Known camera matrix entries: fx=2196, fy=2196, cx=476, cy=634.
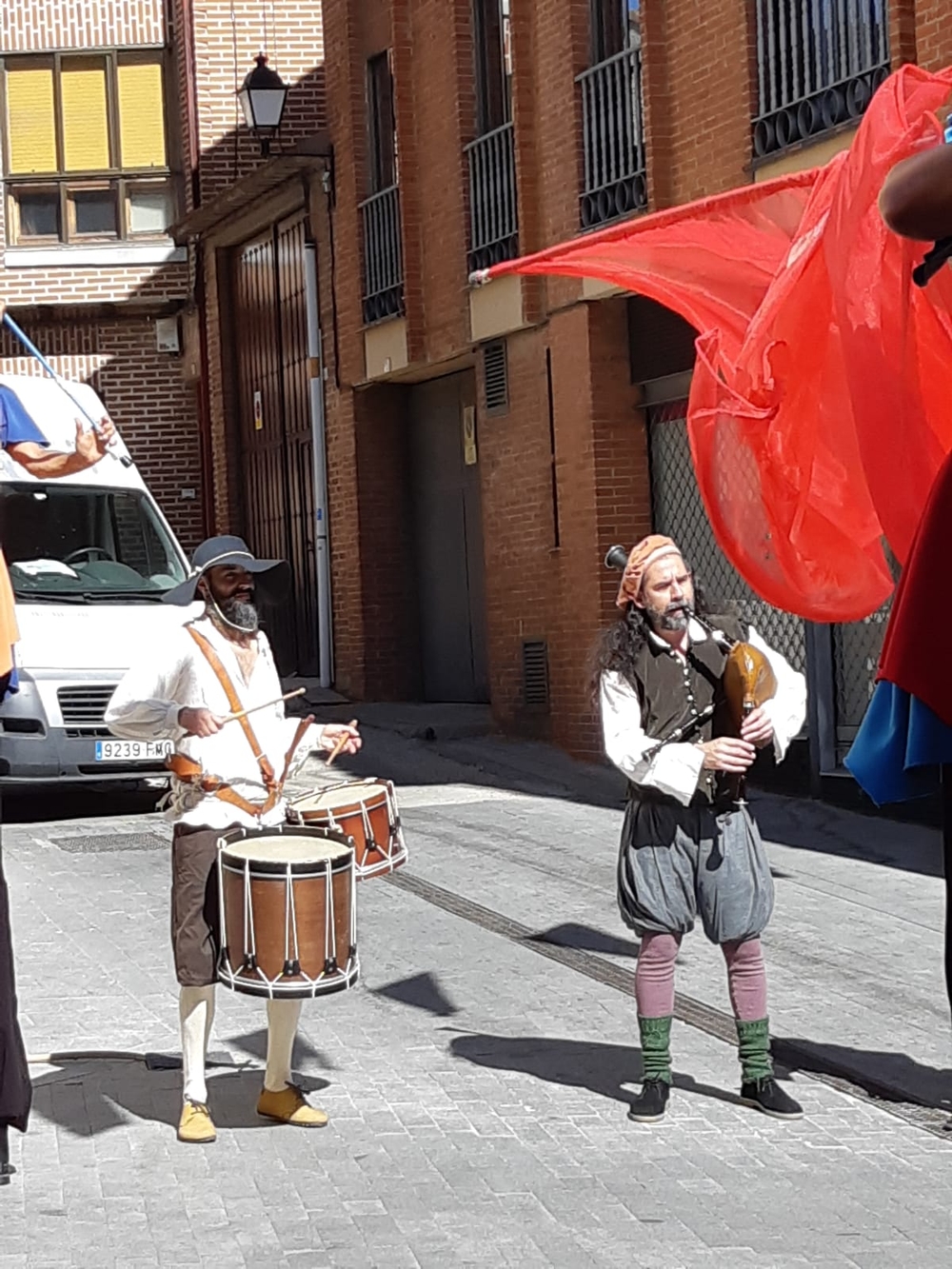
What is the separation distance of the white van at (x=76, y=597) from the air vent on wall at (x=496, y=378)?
3.39 meters

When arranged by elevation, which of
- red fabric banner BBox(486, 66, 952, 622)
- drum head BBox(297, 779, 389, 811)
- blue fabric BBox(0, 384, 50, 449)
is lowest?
drum head BBox(297, 779, 389, 811)

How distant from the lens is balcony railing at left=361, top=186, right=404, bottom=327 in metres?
20.7

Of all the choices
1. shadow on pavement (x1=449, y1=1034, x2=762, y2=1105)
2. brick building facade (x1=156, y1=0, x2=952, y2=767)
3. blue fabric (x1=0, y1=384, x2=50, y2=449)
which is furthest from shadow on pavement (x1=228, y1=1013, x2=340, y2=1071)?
blue fabric (x1=0, y1=384, x2=50, y2=449)

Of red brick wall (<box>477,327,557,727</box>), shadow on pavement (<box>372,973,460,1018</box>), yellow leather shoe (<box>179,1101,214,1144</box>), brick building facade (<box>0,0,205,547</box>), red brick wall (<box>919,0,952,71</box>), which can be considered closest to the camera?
yellow leather shoe (<box>179,1101,214,1144</box>)

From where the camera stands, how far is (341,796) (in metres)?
7.02

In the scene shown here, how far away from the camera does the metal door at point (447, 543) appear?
2081 cm

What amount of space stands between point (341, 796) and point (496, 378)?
12.0 metres

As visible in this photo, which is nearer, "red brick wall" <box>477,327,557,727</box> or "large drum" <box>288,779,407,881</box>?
"large drum" <box>288,779,407,881</box>

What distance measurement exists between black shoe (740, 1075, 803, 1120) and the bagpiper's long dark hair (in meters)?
1.33

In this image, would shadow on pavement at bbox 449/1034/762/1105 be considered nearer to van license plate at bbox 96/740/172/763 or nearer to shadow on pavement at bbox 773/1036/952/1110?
shadow on pavement at bbox 773/1036/952/1110

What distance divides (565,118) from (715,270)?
11373mm

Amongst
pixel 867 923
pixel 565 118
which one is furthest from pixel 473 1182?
pixel 565 118

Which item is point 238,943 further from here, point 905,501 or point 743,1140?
point 905,501

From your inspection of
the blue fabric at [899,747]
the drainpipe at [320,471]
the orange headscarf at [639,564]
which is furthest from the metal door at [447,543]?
the blue fabric at [899,747]
